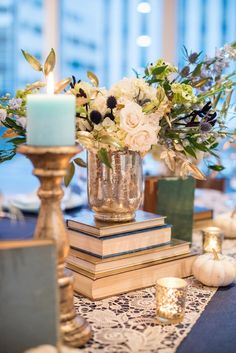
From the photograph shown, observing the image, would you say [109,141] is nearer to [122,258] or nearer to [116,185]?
[116,185]

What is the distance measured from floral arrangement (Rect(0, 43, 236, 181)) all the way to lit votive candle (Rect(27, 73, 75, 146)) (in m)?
0.17

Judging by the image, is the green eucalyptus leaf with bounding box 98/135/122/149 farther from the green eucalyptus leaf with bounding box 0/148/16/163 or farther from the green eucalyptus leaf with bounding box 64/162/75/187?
the green eucalyptus leaf with bounding box 0/148/16/163

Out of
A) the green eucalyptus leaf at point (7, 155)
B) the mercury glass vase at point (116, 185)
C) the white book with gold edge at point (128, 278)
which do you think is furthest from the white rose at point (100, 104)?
the white book with gold edge at point (128, 278)

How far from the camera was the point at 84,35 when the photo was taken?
404cm

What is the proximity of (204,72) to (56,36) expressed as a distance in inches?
111

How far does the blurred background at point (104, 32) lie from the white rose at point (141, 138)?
2.80m

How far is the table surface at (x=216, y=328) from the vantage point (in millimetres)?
736

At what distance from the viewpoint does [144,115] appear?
3.10 ft

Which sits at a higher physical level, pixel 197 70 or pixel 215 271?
pixel 197 70

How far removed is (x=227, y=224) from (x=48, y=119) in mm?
908

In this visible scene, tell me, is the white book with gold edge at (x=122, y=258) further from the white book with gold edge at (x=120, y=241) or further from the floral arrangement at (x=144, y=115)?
the floral arrangement at (x=144, y=115)

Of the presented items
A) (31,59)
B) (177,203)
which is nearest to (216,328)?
(177,203)

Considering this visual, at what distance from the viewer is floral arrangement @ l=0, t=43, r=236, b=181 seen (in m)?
0.92

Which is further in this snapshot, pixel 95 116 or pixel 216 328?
pixel 95 116
